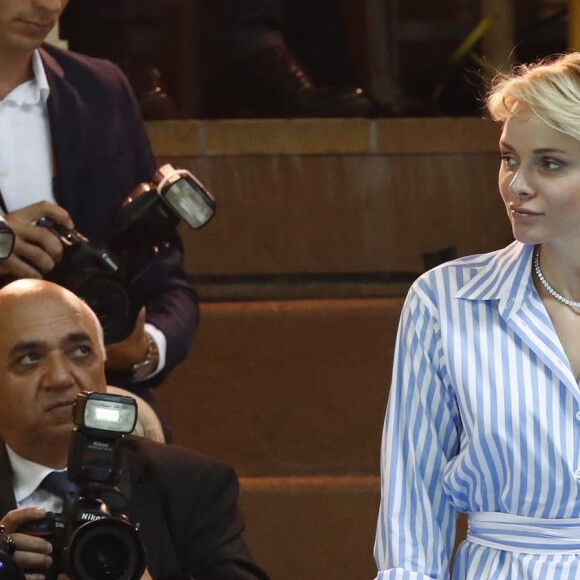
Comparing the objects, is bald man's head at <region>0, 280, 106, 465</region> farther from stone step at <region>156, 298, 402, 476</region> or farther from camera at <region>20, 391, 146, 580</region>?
stone step at <region>156, 298, 402, 476</region>

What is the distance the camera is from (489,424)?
2158 mm

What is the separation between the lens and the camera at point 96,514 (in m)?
2.21

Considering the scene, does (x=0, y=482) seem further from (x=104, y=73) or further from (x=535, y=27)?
(x=535, y=27)

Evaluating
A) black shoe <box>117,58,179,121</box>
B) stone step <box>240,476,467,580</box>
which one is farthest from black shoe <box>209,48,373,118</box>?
stone step <box>240,476,467,580</box>

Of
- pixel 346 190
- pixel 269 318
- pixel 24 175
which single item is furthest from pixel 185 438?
pixel 24 175

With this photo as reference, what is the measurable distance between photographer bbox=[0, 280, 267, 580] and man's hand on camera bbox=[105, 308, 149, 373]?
0.39ft

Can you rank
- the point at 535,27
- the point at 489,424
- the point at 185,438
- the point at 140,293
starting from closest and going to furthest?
the point at 489,424 → the point at 140,293 → the point at 185,438 → the point at 535,27

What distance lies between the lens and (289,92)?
4.08 meters

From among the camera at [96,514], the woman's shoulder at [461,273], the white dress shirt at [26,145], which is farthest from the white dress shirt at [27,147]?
the woman's shoulder at [461,273]

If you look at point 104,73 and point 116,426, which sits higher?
point 104,73

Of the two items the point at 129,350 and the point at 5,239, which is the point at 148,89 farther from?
the point at 5,239

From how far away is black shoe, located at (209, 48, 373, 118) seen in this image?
4051 millimetres

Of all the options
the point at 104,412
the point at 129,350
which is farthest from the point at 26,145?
the point at 104,412

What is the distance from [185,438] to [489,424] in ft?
5.42
